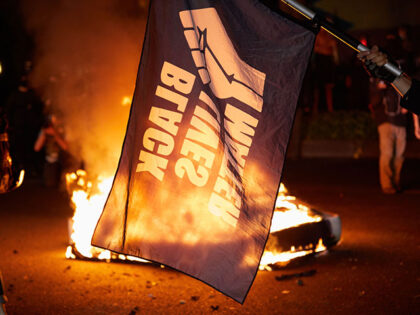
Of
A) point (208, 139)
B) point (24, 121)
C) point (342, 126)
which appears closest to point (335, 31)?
point (208, 139)

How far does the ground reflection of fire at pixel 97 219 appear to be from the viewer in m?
5.62

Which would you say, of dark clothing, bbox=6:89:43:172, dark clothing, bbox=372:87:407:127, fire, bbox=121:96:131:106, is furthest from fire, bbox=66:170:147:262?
dark clothing, bbox=6:89:43:172

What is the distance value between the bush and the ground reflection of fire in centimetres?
1134

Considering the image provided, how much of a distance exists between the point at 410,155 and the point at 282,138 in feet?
43.9

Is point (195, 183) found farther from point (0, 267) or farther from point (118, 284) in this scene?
point (0, 267)

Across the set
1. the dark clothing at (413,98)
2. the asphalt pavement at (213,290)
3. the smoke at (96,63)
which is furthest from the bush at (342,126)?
the dark clothing at (413,98)

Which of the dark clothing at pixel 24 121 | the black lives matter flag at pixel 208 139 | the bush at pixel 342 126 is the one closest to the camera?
the black lives matter flag at pixel 208 139

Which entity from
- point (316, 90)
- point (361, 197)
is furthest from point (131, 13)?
point (316, 90)

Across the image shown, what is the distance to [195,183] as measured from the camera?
316 centimetres

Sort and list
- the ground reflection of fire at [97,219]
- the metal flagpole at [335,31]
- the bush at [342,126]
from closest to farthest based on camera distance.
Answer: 1. the metal flagpole at [335,31]
2. the ground reflection of fire at [97,219]
3. the bush at [342,126]

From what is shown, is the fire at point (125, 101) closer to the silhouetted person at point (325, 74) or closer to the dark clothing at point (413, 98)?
the dark clothing at point (413, 98)

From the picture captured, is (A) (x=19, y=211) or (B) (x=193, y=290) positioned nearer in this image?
(B) (x=193, y=290)

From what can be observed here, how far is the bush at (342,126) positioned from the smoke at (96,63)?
26.5ft

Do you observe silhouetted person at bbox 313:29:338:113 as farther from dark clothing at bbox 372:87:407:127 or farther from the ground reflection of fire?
the ground reflection of fire
